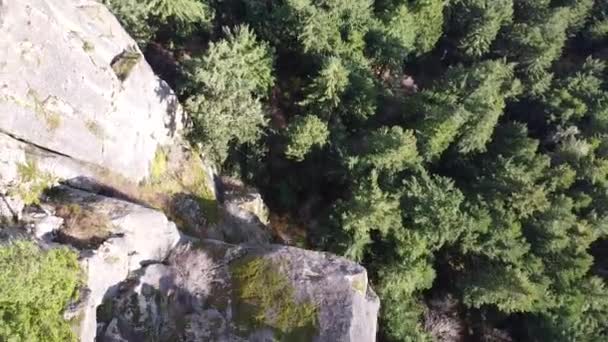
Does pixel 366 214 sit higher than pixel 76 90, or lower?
lower

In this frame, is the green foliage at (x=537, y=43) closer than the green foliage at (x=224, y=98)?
No

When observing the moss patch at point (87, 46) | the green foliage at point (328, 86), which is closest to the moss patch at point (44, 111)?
the moss patch at point (87, 46)

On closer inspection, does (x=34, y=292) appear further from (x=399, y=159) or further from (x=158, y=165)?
(x=399, y=159)

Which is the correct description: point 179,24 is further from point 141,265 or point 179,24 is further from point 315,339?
point 315,339

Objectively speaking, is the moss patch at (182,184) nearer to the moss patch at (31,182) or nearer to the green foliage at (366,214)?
the moss patch at (31,182)

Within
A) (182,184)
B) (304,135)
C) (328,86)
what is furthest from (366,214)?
(182,184)

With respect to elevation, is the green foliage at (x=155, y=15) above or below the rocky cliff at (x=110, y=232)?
above

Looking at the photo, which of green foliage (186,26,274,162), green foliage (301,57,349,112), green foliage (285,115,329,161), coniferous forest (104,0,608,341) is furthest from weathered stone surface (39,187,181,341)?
green foliage (301,57,349,112)
